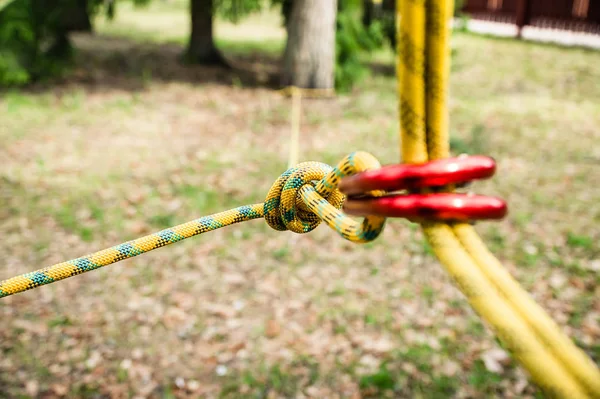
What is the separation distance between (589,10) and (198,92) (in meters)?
12.8

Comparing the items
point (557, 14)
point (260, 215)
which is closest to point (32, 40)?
point (260, 215)

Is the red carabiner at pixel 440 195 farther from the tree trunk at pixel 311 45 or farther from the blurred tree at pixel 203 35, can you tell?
the blurred tree at pixel 203 35

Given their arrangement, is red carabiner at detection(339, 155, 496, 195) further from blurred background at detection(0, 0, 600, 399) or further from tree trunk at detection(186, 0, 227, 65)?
tree trunk at detection(186, 0, 227, 65)

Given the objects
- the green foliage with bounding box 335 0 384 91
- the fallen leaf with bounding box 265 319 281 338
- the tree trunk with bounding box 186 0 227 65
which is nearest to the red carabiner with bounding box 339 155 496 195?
the fallen leaf with bounding box 265 319 281 338

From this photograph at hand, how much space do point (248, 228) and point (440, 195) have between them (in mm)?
3863

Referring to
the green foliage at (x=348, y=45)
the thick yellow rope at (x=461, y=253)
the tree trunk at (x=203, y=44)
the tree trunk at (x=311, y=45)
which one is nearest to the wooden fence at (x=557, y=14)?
the green foliage at (x=348, y=45)

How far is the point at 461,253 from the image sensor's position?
0.68 metres

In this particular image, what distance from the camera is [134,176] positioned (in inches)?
209

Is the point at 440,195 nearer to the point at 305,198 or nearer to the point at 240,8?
the point at 305,198

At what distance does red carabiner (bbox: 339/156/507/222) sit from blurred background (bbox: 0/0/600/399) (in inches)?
94.1

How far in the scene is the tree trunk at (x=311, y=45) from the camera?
774 cm

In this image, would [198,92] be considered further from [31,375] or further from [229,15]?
[31,375]

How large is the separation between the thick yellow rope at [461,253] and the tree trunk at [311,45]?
7.47 m

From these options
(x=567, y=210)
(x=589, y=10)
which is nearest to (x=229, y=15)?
(x=567, y=210)
